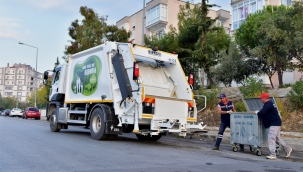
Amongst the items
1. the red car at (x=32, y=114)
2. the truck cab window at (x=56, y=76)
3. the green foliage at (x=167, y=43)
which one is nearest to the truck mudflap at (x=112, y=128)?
the truck cab window at (x=56, y=76)

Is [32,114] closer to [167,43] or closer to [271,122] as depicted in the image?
[167,43]

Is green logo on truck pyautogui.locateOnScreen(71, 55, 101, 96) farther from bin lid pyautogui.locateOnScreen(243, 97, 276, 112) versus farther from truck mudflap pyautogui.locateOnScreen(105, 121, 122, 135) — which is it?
bin lid pyautogui.locateOnScreen(243, 97, 276, 112)

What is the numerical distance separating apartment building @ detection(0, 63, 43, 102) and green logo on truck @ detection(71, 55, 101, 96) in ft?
484

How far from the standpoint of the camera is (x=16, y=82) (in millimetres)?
152750

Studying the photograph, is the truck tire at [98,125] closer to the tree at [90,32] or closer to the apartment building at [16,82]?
the tree at [90,32]

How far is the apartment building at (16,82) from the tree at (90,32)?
134 m

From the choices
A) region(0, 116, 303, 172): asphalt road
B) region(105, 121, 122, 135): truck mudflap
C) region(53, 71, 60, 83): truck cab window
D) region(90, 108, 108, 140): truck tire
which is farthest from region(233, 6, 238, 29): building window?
region(0, 116, 303, 172): asphalt road

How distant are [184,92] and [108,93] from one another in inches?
99.2

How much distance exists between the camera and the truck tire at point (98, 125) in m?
9.86

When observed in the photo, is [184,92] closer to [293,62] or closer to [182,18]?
[293,62]

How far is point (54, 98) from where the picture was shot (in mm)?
13430

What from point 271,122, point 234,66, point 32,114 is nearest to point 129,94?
point 271,122

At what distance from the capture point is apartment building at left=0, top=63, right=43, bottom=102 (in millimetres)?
151625

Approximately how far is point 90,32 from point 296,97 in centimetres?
1626
